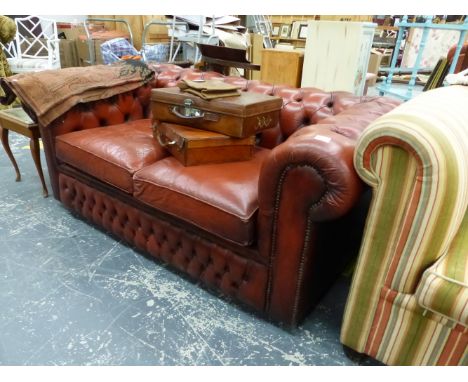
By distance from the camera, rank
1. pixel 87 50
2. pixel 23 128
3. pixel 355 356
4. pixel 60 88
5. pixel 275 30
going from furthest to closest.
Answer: pixel 275 30
pixel 87 50
pixel 23 128
pixel 60 88
pixel 355 356

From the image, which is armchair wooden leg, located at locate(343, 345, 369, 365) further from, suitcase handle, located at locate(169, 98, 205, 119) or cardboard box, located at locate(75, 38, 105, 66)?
cardboard box, located at locate(75, 38, 105, 66)

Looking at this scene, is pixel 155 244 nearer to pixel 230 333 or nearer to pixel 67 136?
A: pixel 230 333

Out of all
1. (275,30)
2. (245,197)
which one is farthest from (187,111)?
(275,30)

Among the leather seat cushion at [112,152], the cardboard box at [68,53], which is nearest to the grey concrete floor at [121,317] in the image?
the leather seat cushion at [112,152]

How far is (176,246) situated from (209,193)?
33 centimetres

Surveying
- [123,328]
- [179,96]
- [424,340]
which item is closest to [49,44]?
[179,96]

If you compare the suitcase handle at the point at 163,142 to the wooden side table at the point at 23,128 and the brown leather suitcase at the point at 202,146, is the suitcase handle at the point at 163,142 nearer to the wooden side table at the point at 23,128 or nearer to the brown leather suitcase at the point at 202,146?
the brown leather suitcase at the point at 202,146

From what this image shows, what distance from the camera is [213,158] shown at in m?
1.41

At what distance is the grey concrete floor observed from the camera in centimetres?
114

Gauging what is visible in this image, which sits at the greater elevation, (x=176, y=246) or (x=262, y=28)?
(x=262, y=28)

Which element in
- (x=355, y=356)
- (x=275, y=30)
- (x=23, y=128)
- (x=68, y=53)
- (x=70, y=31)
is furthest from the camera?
(x=275, y=30)

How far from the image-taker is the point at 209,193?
121 cm

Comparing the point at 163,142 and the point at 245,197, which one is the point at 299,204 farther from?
the point at 163,142

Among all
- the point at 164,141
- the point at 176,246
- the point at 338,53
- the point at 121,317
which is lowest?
the point at 121,317
